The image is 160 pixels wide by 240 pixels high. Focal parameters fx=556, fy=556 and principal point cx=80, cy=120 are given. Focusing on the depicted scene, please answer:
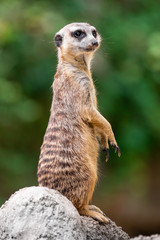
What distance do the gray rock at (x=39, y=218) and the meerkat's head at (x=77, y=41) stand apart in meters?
1.28

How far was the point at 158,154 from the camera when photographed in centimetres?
1052

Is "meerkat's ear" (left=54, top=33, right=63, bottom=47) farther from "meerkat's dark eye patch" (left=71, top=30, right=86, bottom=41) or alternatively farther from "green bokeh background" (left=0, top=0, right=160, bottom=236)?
"green bokeh background" (left=0, top=0, right=160, bottom=236)

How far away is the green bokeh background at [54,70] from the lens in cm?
795

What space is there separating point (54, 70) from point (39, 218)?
4.86 metres

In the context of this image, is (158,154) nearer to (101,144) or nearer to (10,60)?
(10,60)

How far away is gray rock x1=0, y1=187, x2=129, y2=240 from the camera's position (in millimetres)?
3623

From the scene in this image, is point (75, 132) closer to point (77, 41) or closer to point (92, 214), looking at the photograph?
point (92, 214)

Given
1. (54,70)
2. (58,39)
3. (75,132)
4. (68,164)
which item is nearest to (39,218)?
(68,164)

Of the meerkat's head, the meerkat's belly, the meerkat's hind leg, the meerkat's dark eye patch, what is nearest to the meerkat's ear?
the meerkat's head

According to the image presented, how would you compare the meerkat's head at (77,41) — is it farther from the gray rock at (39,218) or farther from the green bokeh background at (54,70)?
the green bokeh background at (54,70)

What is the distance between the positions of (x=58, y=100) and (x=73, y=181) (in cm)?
67

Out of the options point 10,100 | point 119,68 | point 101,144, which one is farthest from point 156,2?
point 101,144

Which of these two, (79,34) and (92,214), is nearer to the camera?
(92,214)

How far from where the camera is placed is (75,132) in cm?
424
